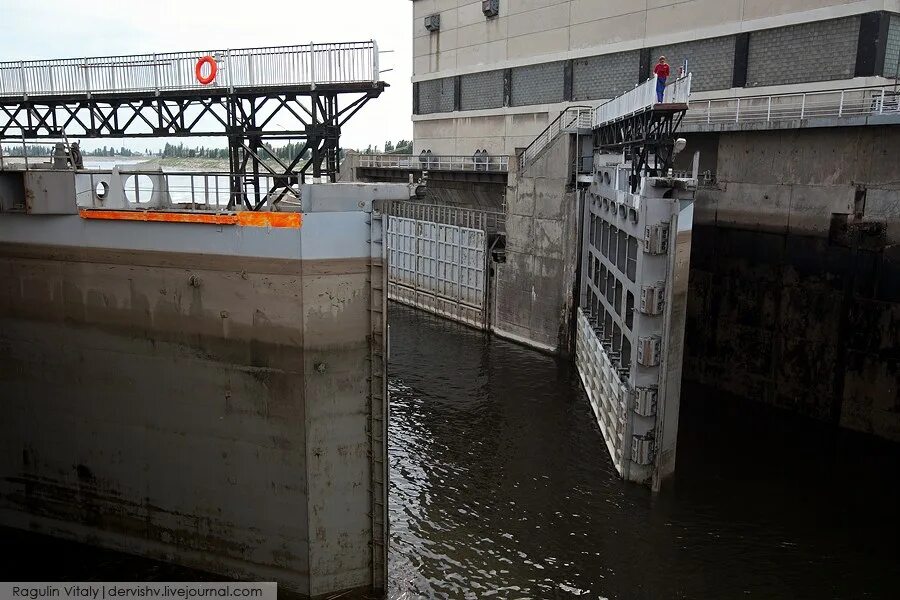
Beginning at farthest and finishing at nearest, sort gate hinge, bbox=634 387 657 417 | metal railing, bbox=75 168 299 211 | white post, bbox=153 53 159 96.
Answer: gate hinge, bbox=634 387 657 417
white post, bbox=153 53 159 96
metal railing, bbox=75 168 299 211

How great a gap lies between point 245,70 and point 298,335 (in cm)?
558

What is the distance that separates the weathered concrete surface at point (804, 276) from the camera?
17.9 metres

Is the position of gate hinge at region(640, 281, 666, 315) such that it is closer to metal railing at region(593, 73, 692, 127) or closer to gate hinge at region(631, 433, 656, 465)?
gate hinge at region(631, 433, 656, 465)

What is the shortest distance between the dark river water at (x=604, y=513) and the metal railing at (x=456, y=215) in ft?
34.5

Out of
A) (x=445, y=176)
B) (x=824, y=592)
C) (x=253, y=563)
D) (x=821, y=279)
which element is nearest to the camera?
(x=253, y=563)

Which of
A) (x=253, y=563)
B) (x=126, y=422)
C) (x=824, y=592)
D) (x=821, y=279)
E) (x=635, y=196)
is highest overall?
(x=635, y=196)

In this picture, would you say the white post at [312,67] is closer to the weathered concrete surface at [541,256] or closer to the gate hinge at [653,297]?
the gate hinge at [653,297]

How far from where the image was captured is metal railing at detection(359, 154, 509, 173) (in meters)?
31.2

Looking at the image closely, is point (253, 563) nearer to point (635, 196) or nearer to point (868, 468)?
point (635, 196)

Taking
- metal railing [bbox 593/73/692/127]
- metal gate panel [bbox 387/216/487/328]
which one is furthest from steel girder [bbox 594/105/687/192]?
metal gate panel [bbox 387/216/487/328]

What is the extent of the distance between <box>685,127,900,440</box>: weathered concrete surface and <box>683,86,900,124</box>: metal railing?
132 cm

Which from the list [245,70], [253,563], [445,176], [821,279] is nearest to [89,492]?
[253,563]

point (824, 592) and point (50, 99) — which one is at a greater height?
point (50, 99)

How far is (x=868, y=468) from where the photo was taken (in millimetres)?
16812
